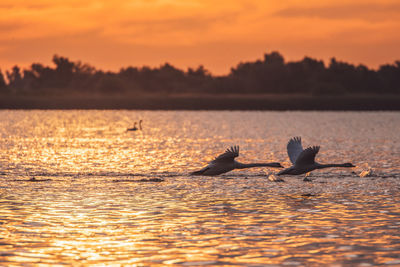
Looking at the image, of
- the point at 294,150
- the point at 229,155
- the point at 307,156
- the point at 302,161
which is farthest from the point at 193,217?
the point at 294,150

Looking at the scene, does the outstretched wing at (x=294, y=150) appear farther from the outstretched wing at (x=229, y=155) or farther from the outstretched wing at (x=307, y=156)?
the outstretched wing at (x=229, y=155)

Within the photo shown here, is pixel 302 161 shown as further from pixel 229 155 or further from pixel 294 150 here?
pixel 229 155

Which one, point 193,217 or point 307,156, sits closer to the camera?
point 193,217

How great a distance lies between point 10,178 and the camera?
96.2ft

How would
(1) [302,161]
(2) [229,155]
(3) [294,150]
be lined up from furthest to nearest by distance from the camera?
(3) [294,150]
(1) [302,161]
(2) [229,155]

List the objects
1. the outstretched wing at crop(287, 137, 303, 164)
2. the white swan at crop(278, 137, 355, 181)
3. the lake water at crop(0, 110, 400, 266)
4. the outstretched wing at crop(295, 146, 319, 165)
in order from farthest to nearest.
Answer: the outstretched wing at crop(287, 137, 303, 164) < the white swan at crop(278, 137, 355, 181) < the outstretched wing at crop(295, 146, 319, 165) < the lake water at crop(0, 110, 400, 266)

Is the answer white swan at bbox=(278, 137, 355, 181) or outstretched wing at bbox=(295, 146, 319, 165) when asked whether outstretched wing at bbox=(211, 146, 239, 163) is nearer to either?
white swan at bbox=(278, 137, 355, 181)

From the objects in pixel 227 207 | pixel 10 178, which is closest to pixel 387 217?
pixel 227 207

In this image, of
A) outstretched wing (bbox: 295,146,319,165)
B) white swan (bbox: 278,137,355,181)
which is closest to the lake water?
white swan (bbox: 278,137,355,181)

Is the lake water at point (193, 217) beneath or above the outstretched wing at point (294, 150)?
beneath

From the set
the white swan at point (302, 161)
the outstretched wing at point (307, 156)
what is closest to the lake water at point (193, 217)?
the white swan at point (302, 161)

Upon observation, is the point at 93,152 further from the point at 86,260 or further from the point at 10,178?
the point at 86,260

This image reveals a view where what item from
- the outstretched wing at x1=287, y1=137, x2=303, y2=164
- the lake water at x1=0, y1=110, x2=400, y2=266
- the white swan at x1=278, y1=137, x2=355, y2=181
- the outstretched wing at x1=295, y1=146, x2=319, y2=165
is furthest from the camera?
the outstretched wing at x1=287, y1=137, x2=303, y2=164

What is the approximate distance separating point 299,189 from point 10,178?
10.7 m
